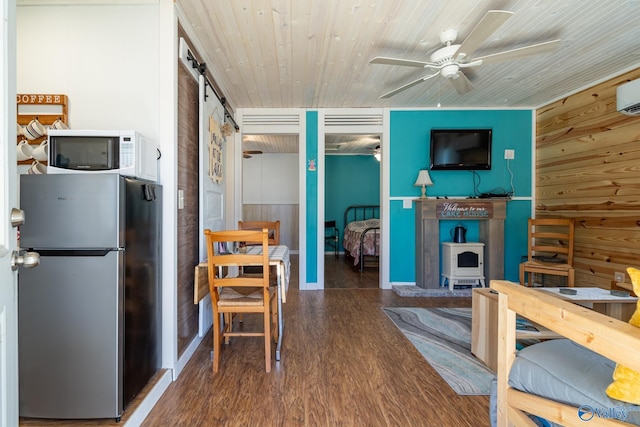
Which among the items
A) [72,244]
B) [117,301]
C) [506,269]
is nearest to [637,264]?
[506,269]

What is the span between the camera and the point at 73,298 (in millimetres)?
1402

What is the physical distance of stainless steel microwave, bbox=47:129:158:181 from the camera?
1474mm

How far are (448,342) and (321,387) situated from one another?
1212 mm

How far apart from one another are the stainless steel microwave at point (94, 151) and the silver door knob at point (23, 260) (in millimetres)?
809

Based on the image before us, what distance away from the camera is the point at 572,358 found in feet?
3.34

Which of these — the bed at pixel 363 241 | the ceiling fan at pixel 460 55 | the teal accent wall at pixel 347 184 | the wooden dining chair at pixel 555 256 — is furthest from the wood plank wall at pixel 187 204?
the teal accent wall at pixel 347 184

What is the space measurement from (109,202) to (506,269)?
4.55 metres

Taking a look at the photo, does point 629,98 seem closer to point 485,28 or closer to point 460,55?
point 460,55

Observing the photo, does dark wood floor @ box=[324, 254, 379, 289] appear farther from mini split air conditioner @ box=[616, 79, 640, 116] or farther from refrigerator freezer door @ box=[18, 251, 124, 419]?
mini split air conditioner @ box=[616, 79, 640, 116]

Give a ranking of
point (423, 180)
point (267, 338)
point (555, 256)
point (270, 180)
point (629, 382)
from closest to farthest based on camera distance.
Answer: point (629, 382) < point (267, 338) < point (555, 256) < point (423, 180) < point (270, 180)

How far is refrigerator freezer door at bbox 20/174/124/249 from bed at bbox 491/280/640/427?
1711 millimetres

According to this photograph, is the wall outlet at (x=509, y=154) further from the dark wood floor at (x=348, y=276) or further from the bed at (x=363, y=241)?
the dark wood floor at (x=348, y=276)

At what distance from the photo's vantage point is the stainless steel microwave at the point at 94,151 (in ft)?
4.83

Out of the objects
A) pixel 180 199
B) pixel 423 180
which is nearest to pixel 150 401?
pixel 180 199
